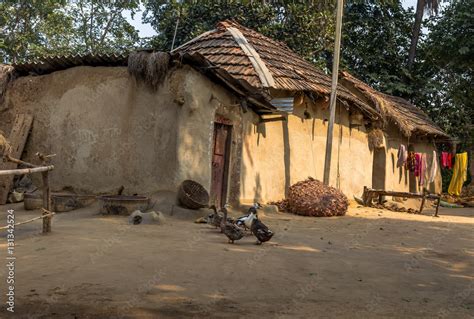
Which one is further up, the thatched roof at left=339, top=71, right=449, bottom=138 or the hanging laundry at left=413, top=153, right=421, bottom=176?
the thatched roof at left=339, top=71, right=449, bottom=138

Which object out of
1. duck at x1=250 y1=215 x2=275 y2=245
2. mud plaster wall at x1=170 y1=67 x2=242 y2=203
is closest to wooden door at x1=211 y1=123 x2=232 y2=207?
mud plaster wall at x1=170 y1=67 x2=242 y2=203

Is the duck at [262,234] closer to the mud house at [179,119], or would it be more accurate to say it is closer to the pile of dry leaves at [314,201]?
the mud house at [179,119]

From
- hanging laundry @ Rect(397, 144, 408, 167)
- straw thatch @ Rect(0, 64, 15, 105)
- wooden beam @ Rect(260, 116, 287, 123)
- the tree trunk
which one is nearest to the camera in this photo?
straw thatch @ Rect(0, 64, 15, 105)

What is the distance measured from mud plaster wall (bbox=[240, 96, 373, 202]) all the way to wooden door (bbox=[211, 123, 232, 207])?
0.43 m

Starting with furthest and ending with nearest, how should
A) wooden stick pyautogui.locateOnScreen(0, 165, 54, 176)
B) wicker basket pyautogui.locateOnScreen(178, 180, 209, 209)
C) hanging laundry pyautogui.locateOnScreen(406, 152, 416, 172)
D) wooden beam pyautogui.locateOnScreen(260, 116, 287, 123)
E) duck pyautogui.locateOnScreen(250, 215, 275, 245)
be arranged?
hanging laundry pyautogui.locateOnScreen(406, 152, 416, 172)
wooden beam pyautogui.locateOnScreen(260, 116, 287, 123)
wicker basket pyautogui.locateOnScreen(178, 180, 209, 209)
duck pyautogui.locateOnScreen(250, 215, 275, 245)
wooden stick pyautogui.locateOnScreen(0, 165, 54, 176)

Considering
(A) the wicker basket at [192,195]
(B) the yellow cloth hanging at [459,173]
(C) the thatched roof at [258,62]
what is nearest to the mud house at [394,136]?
(B) the yellow cloth hanging at [459,173]

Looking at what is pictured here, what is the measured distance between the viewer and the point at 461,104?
71.3 feet

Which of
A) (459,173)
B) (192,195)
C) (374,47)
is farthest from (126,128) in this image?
(374,47)

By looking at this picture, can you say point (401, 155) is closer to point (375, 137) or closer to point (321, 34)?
point (375, 137)

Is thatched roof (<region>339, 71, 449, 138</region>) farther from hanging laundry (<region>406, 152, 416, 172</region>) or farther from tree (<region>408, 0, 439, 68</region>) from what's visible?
tree (<region>408, 0, 439, 68</region>)

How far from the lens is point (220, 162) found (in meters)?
10.4

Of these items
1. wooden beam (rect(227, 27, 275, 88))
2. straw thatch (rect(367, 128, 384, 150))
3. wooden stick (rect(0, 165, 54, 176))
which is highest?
wooden beam (rect(227, 27, 275, 88))

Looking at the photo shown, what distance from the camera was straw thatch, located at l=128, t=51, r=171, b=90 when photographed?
8.96 metres

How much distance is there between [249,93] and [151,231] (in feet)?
13.8
